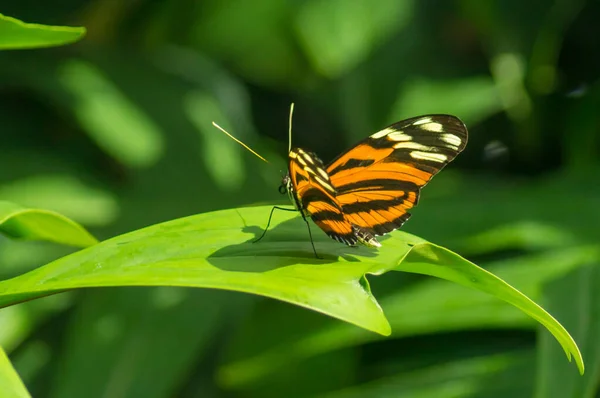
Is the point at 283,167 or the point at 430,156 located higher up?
the point at 430,156

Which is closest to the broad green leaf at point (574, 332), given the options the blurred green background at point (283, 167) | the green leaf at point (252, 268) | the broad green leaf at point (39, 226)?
the blurred green background at point (283, 167)

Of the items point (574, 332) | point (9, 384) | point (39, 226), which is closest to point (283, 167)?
point (574, 332)

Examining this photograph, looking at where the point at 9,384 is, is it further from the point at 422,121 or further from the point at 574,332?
the point at 574,332

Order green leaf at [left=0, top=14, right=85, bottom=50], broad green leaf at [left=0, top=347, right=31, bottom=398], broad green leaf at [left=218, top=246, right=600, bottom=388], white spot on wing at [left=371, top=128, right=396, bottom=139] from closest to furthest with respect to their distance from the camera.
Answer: broad green leaf at [left=0, top=347, right=31, bottom=398], green leaf at [left=0, top=14, right=85, bottom=50], white spot on wing at [left=371, top=128, right=396, bottom=139], broad green leaf at [left=218, top=246, right=600, bottom=388]

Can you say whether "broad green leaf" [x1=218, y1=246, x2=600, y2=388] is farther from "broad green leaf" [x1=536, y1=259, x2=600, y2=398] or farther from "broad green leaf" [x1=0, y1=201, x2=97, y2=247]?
"broad green leaf" [x1=0, y1=201, x2=97, y2=247]

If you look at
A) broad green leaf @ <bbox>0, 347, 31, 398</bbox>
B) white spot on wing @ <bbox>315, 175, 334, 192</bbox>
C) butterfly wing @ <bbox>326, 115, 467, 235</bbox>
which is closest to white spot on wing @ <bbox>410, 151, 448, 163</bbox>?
butterfly wing @ <bbox>326, 115, 467, 235</bbox>

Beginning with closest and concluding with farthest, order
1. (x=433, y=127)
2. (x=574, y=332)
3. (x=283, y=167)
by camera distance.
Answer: (x=433, y=127) → (x=574, y=332) → (x=283, y=167)

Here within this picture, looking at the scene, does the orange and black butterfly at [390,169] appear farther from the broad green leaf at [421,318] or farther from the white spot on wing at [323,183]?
the broad green leaf at [421,318]
